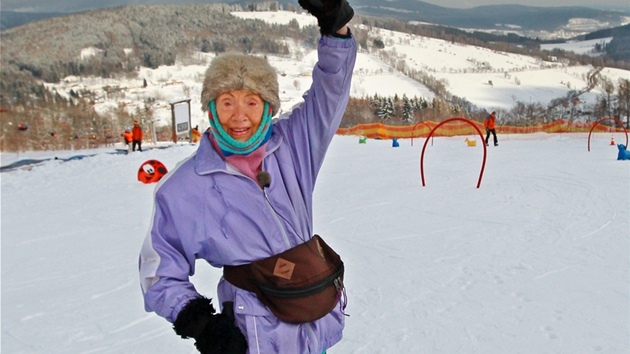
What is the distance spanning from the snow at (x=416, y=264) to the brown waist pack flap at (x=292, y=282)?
6.83 ft

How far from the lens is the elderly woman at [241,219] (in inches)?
69.0

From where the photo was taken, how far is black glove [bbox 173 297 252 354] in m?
1.70

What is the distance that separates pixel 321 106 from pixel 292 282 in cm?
67

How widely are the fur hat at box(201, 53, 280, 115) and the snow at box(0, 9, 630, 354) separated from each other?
267 mm

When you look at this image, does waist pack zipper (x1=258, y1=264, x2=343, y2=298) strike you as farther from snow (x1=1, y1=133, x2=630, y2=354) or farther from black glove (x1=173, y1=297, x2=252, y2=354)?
snow (x1=1, y1=133, x2=630, y2=354)

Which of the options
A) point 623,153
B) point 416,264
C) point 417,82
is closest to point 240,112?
point 416,264

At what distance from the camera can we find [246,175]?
1848mm

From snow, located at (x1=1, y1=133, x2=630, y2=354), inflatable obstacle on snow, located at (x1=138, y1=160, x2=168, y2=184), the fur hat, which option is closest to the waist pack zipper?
the fur hat

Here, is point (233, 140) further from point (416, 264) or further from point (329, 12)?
point (416, 264)

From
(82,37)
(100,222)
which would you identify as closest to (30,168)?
(100,222)

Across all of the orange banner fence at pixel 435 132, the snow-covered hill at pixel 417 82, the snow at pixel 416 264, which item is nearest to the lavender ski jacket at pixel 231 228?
the snow at pixel 416 264

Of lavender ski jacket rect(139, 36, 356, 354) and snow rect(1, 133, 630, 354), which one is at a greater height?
lavender ski jacket rect(139, 36, 356, 354)

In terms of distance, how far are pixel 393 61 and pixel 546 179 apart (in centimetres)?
14863

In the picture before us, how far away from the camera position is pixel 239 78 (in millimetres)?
1895
